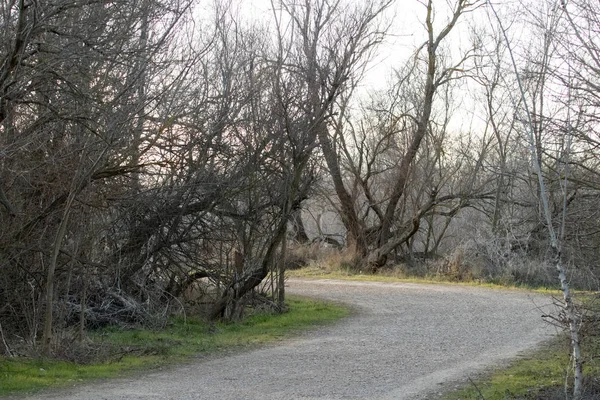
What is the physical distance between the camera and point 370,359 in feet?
40.0

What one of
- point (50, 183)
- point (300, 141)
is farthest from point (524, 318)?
point (50, 183)

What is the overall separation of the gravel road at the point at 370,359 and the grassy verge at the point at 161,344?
0.53 metres

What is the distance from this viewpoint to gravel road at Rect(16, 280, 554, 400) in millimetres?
9625

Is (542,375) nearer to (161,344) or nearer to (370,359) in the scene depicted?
(370,359)

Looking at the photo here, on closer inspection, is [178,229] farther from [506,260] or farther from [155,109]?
[506,260]

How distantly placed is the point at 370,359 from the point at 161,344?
3.76 metres

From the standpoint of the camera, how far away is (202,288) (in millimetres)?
17406

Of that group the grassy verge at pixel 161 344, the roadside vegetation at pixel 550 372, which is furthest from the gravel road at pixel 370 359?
the grassy verge at pixel 161 344

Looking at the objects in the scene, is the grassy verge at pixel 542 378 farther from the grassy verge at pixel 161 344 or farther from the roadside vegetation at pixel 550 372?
the grassy verge at pixel 161 344

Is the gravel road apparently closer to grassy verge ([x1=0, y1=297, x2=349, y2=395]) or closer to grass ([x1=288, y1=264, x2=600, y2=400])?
grass ([x1=288, y1=264, x2=600, y2=400])

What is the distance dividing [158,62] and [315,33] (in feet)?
21.1

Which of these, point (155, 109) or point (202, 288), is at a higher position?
point (155, 109)

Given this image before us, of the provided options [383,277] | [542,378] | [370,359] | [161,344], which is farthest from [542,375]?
[383,277]

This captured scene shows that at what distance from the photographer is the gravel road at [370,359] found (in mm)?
9625
